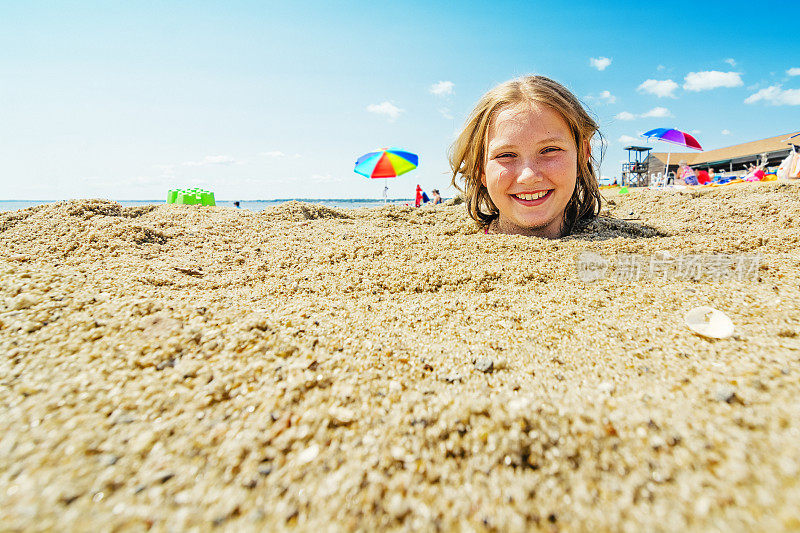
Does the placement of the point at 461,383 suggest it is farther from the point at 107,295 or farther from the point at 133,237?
the point at 133,237

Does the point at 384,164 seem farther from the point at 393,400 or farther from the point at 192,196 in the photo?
the point at 393,400

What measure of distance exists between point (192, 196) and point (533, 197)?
764cm

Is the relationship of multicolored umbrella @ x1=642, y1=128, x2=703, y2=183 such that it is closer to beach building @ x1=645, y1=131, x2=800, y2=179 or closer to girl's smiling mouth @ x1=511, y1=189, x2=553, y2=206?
girl's smiling mouth @ x1=511, y1=189, x2=553, y2=206

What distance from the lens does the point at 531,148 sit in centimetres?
300

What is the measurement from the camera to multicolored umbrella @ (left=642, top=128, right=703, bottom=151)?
486 inches

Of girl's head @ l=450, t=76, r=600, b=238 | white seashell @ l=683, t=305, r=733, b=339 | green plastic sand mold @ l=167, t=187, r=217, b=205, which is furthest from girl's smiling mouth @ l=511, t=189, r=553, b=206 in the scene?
green plastic sand mold @ l=167, t=187, r=217, b=205

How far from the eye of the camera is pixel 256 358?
3.89ft

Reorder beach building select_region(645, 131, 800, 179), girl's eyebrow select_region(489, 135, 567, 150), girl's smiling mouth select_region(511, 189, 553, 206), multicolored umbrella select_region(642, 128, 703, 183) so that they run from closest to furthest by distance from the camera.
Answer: girl's eyebrow select_region(489, 135, 567, 150) < girl's smiling mouth select_region(511, 189, 553, 206) < multicolored umbrella select_region(642, 128, 703, 183) < beach building select_region(645, 131, 800, 179)

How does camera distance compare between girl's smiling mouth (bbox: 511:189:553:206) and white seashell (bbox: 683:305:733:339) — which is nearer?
white seashell (bbox: 683:305:733:339)

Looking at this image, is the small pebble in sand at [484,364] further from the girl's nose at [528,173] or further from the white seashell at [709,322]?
the girl's nose at [528,173]

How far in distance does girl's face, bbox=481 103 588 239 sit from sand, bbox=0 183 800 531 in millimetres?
1116

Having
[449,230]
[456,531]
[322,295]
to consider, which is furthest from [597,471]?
[449,230]

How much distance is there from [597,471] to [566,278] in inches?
59.5

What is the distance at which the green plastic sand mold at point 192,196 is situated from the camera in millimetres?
8219
